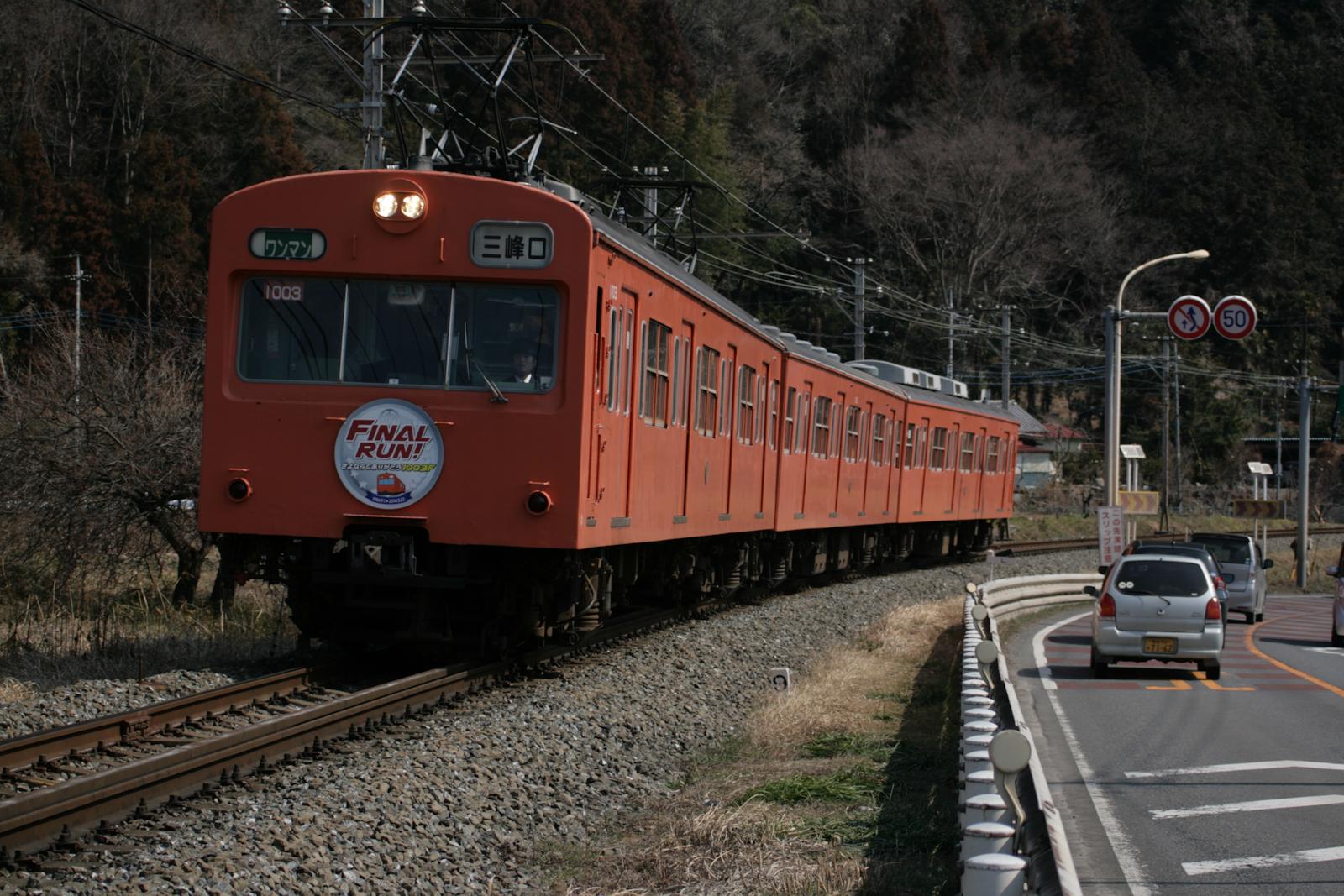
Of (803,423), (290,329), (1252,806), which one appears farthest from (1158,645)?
(290,329)

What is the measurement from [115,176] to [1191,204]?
3928 cm

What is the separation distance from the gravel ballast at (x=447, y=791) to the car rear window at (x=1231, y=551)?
13618 millimetres

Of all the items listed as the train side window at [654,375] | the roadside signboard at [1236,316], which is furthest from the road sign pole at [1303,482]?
the train side window at [654,375]

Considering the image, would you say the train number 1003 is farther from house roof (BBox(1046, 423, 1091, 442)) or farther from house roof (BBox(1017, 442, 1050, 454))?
house roof (BBox(1017, 442, 1050, 454))

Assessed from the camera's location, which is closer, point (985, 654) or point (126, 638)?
point (985, 654)

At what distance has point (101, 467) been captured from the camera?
51.8 feet

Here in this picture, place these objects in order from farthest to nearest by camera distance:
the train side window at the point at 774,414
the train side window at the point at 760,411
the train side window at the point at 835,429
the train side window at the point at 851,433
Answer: the train side window at the point at 851,433
the train side window at the point at 835,429
the train side window at the point at 774,414
the train side window at the point at 760,411

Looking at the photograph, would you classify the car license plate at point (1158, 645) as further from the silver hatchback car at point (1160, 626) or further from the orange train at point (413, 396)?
the orange train at point (413, 396)

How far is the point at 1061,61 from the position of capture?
63.0m

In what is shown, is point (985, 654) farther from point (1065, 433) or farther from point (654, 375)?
point (1065, 433)

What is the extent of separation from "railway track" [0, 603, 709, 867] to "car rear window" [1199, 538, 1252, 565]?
16.6 metres

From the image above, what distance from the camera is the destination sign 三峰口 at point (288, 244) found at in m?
10.3

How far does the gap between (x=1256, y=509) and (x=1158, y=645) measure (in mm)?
39681

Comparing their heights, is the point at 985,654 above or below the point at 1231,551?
below
